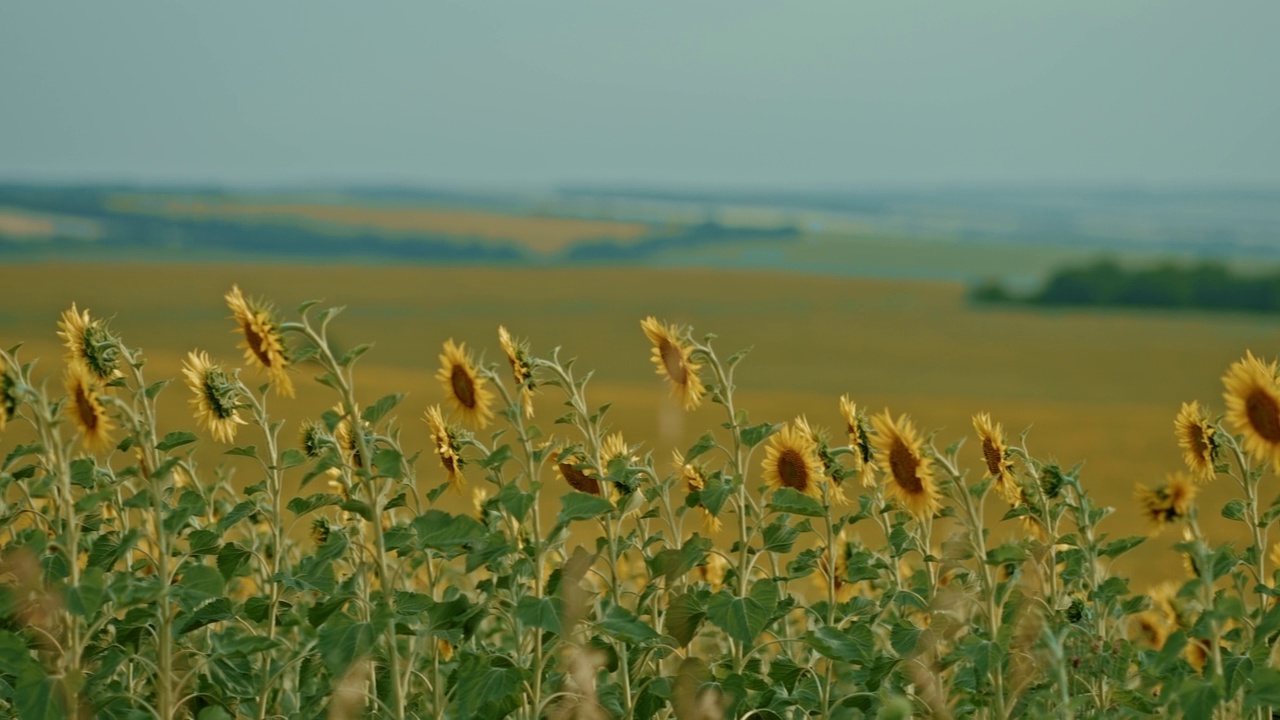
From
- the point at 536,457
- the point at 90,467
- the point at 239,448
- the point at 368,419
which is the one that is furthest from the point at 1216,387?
the point at 90,467

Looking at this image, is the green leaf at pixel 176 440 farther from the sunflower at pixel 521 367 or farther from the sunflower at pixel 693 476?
the sunflower at pixel 693 476

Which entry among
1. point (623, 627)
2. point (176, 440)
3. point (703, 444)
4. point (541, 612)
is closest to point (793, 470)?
point (703, 444)

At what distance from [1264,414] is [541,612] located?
1.78 m

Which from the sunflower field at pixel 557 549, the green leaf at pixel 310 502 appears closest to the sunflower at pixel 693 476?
the sunflower field at pixel 557 549

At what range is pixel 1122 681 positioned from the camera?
372 centimetres

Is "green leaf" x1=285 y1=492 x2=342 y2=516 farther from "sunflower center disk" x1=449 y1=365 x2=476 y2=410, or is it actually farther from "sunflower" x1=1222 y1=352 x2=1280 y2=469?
"sunflower" x1=1222 y1=352 x2=1280 y2=469

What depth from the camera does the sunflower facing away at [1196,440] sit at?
12.0 ft

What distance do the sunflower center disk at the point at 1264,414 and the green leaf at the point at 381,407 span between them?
6.58 feet

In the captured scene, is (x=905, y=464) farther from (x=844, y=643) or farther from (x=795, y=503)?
(x=844, y=643)

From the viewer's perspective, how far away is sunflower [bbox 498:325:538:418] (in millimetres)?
3197

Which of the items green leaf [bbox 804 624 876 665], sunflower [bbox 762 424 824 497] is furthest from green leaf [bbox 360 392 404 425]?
green leaf [bbox 804 624 876 665]

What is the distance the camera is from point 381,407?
2959mm

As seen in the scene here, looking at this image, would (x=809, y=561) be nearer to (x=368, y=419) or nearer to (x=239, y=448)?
(x=368, y=419)

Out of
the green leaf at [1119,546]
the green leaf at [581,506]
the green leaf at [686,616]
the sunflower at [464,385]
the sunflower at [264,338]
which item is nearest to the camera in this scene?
the sunflower at [264,338]
